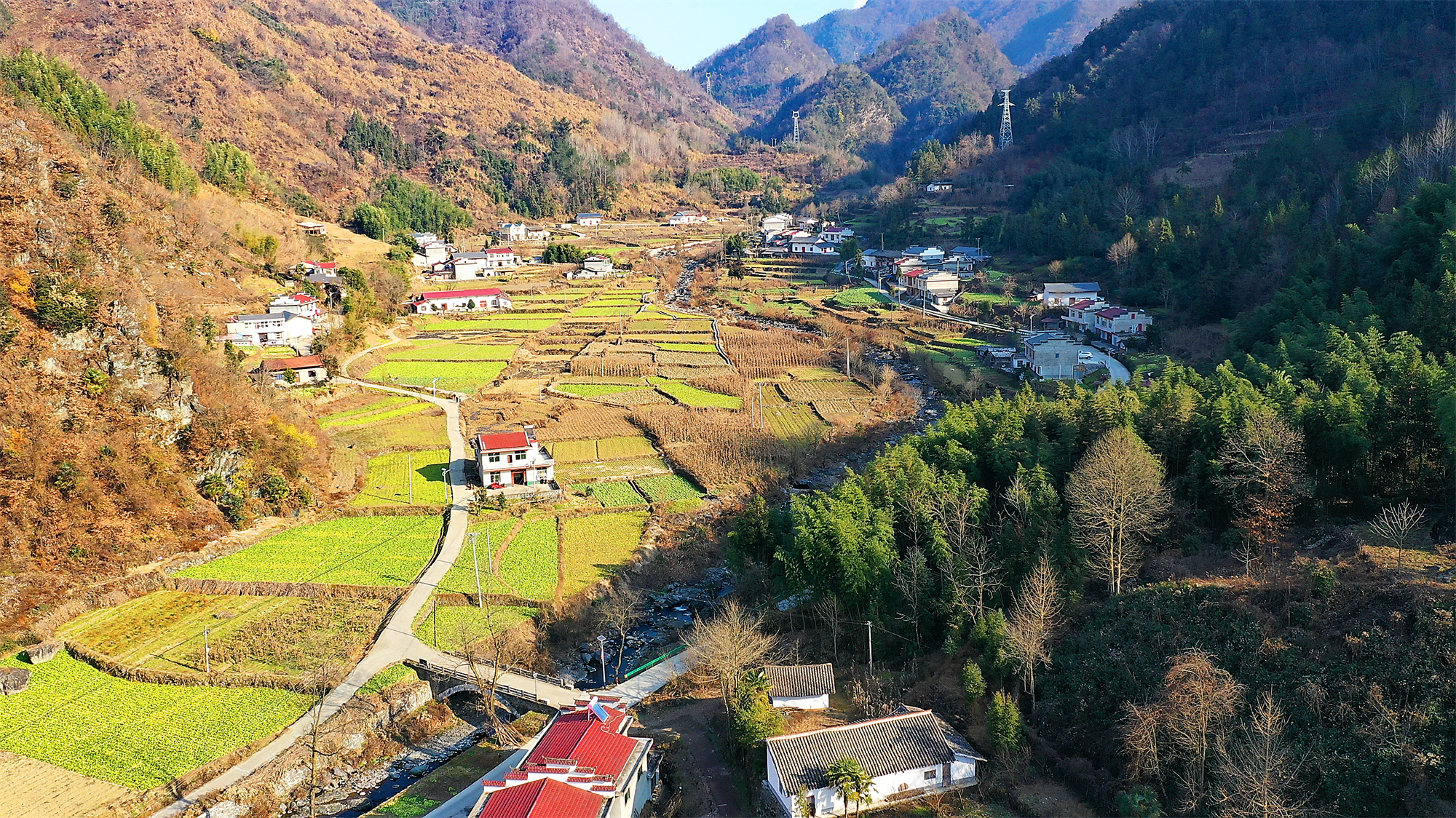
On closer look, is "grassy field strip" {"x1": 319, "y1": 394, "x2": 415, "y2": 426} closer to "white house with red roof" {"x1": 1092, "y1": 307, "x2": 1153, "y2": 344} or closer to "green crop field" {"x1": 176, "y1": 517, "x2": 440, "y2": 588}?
"green crop field" {"x1": 176, "y1": 517, "x2": 440, "y2": 588}

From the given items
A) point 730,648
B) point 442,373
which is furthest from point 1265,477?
point 442,373

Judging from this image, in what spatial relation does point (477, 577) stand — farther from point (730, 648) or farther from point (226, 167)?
point (226, 167)

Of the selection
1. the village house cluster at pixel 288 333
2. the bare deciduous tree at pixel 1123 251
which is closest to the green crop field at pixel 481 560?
the village house cluster at pixel 288 333

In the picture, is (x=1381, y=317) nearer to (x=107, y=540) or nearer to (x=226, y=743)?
(x=226, y=743)

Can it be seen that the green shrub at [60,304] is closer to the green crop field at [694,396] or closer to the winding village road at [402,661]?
the winding village road at [402,661]

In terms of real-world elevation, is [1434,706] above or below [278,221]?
below

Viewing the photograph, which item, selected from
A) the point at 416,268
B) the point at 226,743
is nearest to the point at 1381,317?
the point at 226,743
